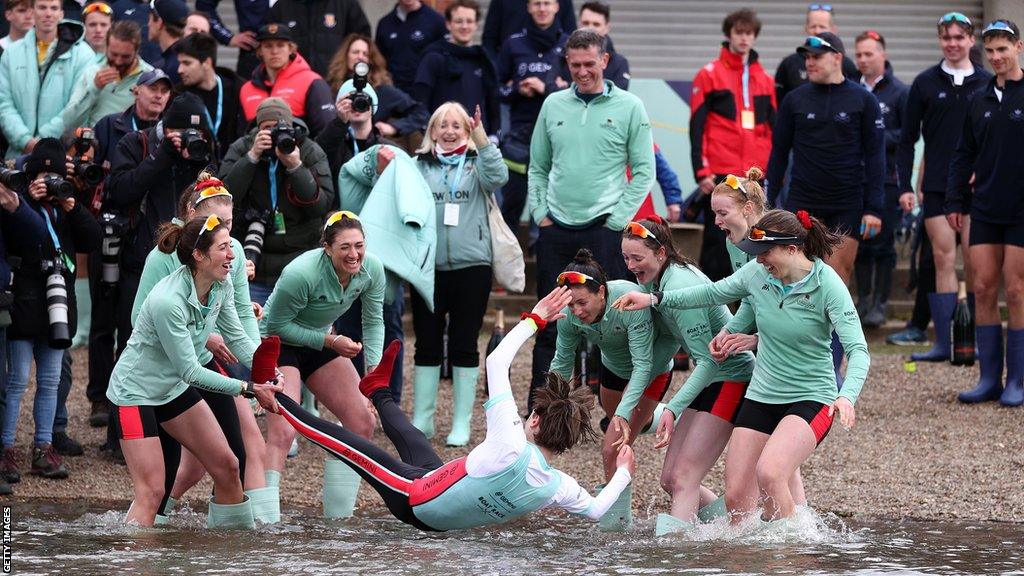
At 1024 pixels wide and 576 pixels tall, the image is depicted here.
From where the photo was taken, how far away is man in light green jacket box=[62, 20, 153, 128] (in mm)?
10281

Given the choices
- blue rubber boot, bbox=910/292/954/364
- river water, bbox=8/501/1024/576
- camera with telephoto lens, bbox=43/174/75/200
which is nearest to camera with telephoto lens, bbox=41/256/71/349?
camera with telephoto lens, bbox=43/174/75/200

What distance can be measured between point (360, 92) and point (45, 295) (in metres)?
2.44

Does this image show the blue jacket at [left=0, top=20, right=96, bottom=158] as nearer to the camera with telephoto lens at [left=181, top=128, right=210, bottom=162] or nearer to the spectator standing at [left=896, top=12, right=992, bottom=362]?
the camera with telephoto lens at [left=181, top=128, right=210, bottom=162]

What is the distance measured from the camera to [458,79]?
12.1 m

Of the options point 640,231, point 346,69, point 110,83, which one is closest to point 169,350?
point 640,231

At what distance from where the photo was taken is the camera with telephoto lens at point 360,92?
32.8ft

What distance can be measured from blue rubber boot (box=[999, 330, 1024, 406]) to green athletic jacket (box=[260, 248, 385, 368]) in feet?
14.8

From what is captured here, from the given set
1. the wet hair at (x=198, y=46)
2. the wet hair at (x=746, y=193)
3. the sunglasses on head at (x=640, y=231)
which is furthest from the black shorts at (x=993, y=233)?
the wet hair at (x=198, y=46)

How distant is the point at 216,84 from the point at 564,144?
2.43 metres

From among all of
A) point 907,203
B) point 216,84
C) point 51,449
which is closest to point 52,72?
point 216,84

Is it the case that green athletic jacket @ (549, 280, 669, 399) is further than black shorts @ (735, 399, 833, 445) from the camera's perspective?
Yes

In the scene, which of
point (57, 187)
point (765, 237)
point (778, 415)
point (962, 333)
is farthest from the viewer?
point (962, 333)

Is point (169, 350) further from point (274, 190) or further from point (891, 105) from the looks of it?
point (891, 105)

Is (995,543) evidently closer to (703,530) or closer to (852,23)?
(703,530)
